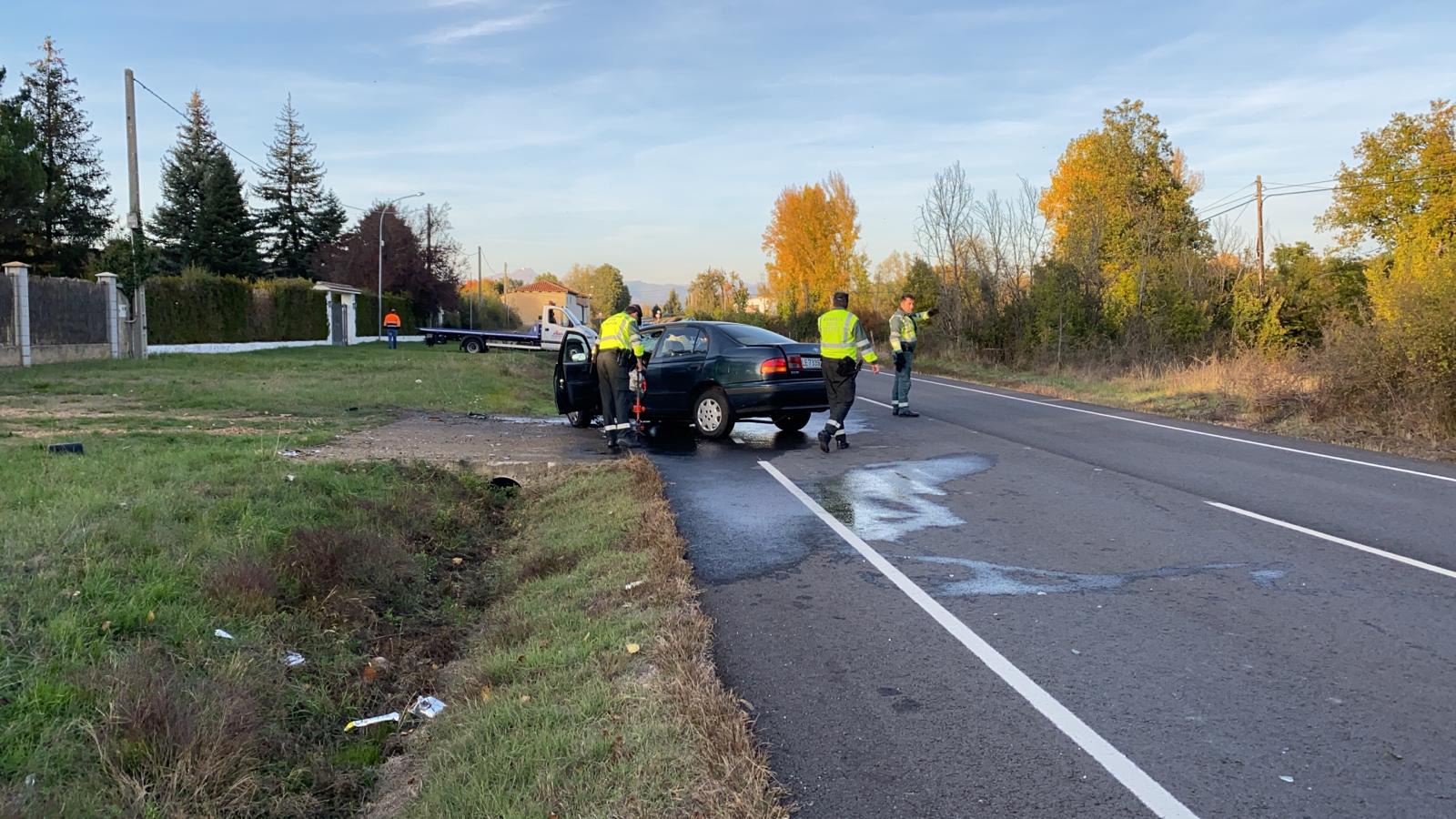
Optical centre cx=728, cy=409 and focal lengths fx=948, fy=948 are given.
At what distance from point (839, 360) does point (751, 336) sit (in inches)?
65.4

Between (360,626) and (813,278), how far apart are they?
2155 inches

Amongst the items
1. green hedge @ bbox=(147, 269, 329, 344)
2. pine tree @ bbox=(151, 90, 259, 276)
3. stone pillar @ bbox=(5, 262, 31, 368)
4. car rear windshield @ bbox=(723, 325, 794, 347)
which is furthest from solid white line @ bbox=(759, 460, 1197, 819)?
pine tree @ bbox=(151, 90, 259, 276)

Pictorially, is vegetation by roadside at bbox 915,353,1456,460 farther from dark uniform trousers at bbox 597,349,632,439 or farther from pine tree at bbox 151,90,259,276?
pine tree at bbox 151,90,259,276

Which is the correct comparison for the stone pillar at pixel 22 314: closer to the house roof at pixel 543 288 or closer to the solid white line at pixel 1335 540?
the solid white line at pixel 1335 540

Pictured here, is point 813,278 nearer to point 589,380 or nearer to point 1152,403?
point 1152,403

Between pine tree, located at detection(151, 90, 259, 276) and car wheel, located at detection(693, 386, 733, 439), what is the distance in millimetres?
51302

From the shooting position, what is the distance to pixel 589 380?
12.6 meters

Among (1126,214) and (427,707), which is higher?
(1126,214)

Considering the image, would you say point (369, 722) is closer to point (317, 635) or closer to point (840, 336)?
point (317, 635)

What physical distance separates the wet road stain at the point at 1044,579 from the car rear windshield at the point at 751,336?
626 cm

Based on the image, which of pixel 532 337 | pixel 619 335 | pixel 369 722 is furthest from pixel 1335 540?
pixel 532 337

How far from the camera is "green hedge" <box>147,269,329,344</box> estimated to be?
94.4 ft

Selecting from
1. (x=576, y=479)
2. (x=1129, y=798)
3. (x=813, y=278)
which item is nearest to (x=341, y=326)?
(x=813, y=278)

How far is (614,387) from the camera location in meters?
11.0
